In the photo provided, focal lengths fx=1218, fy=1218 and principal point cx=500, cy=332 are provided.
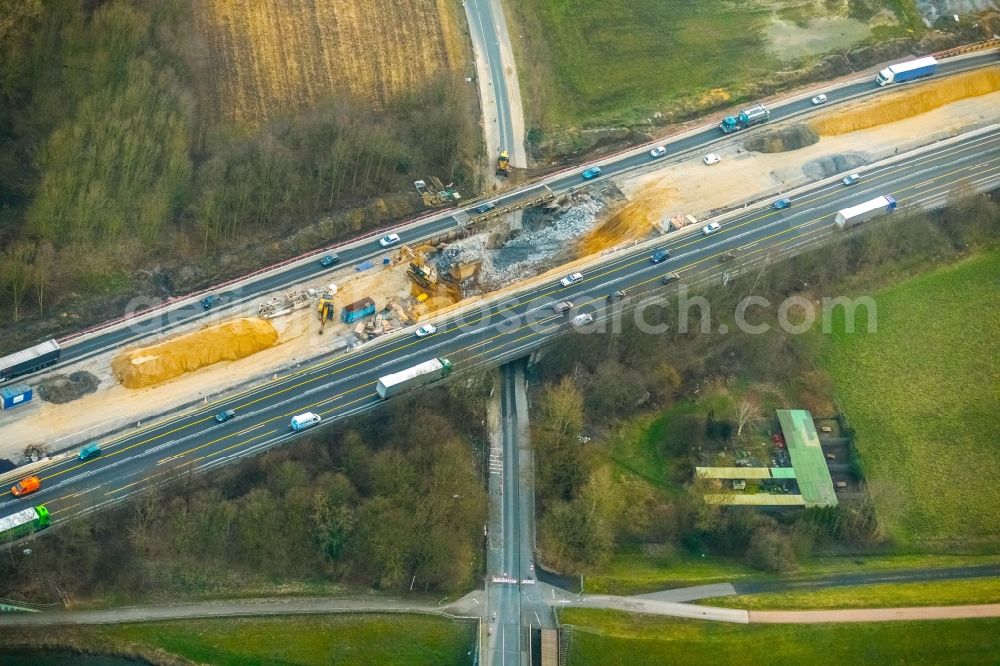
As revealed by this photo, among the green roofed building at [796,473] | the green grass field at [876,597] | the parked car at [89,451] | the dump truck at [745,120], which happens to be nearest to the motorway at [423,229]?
the dump truck at [745,120]

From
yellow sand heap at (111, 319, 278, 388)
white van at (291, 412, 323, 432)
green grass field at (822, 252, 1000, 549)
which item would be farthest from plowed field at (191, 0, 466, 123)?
green grass field at (822, 252, 1000, 549)

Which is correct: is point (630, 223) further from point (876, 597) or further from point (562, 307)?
point (876, 597)

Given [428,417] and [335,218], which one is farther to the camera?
[335,218]

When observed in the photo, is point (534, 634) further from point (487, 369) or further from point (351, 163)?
point (351, 163)

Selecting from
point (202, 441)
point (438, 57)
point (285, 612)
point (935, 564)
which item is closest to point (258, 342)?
point (202, 441)

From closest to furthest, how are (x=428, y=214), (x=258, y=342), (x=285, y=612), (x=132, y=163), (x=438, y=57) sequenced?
(x=285, y=612)
(x=258, y=342)
(x=132, y=163)
(x=428, y=214)
(x=438, y=57)

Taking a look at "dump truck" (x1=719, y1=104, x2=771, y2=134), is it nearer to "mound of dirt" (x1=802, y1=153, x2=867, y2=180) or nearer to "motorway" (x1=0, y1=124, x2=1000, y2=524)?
"mound of dirt" (x1=802, y1=153, x2=867, y2=180)
